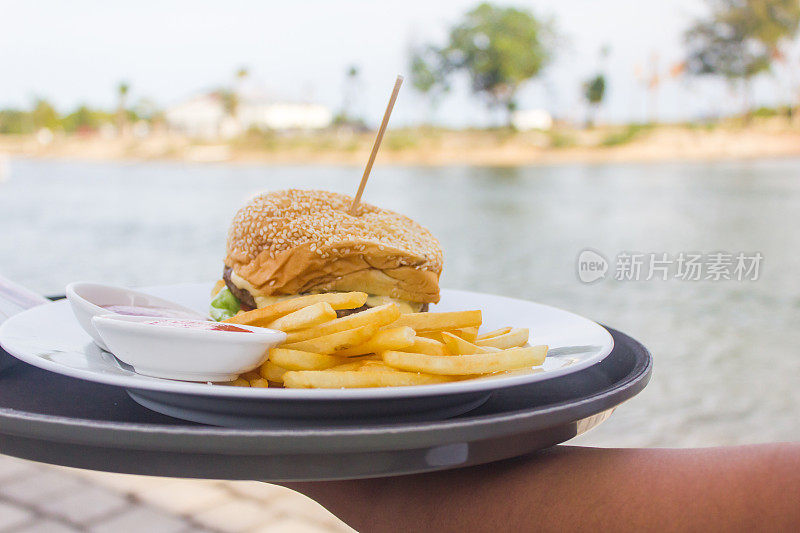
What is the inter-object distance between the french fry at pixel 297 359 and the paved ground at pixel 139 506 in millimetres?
2010

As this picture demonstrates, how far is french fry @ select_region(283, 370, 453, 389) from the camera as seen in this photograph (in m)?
1.08

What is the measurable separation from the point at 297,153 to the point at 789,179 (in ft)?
96.4

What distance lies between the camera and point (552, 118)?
62.7 meters

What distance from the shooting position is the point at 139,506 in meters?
3.04

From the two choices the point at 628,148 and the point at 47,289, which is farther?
the point at 628,148

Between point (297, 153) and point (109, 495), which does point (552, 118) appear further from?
point (109, 495)

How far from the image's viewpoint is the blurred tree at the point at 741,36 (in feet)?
177

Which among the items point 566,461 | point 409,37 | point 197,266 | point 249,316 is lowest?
point 197,266

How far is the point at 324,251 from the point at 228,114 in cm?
7609

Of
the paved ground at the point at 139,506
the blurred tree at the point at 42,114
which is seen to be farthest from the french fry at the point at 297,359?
the blurred tree at the point at 42,114

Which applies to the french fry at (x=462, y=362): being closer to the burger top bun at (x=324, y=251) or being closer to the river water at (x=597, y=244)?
the burger top bun at (x=324, y=251)

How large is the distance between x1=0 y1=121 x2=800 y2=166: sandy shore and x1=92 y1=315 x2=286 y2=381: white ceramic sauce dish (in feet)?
152

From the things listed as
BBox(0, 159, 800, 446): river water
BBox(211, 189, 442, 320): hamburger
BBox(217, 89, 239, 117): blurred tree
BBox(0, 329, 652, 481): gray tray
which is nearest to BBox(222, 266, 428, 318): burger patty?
BBox(211, 189, 442, 320): hamburger

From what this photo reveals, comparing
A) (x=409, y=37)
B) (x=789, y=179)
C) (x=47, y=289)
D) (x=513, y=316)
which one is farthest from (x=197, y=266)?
(x=409, y=37)
